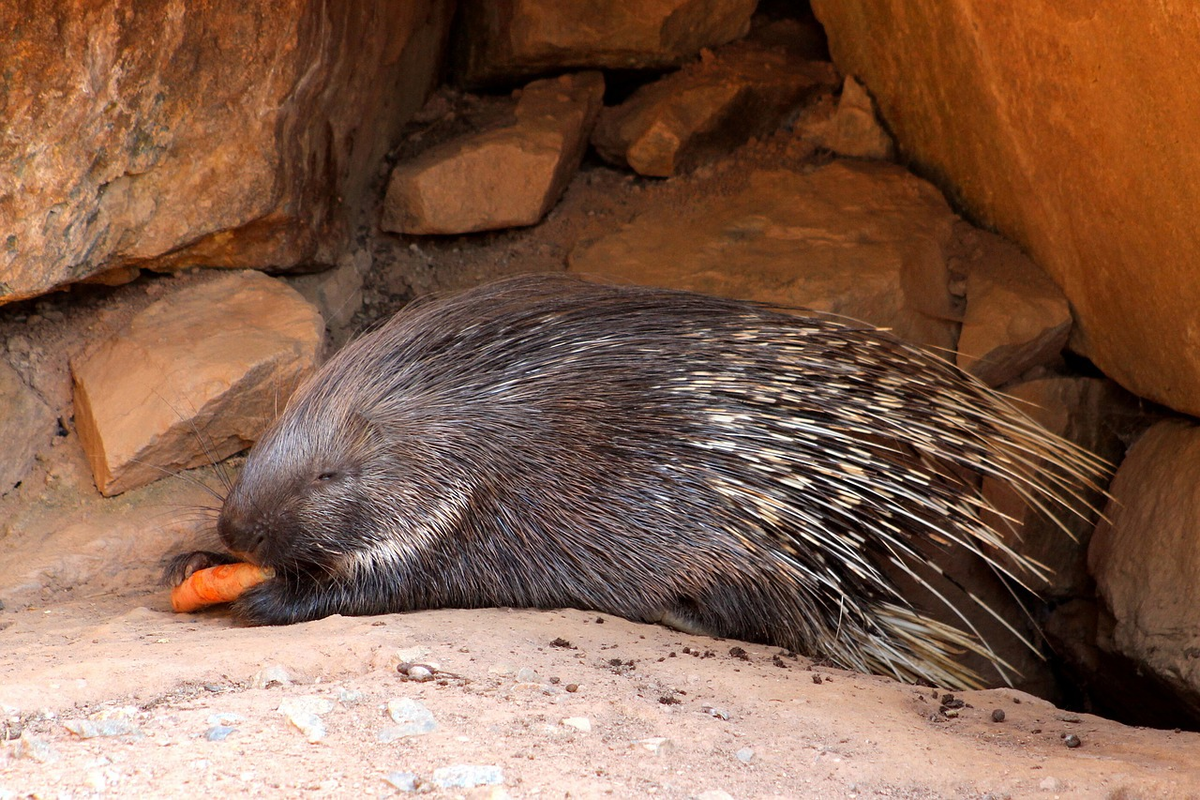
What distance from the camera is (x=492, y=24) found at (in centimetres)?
400

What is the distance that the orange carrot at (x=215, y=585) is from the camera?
280cm

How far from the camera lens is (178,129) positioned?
113 inches

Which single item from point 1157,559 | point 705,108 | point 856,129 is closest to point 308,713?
point 1157,559

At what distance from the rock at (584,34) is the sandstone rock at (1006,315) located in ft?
4.28

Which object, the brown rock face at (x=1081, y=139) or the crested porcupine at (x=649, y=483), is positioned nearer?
the brown rock face at (x=1081, y=139)

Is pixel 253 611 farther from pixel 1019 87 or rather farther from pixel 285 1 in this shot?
pixel 1019 87

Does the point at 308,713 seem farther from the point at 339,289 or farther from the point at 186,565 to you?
the point at 339,289

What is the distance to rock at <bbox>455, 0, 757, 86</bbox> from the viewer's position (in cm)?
387

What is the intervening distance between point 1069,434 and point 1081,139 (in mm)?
1107

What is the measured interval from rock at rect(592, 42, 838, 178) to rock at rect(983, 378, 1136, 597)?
1.36 meters

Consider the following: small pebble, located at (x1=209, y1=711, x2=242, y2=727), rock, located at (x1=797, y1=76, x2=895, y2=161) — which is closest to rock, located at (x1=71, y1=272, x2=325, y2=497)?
small pebble, located at (x1=209, y1=711, x2=242, y2=727)

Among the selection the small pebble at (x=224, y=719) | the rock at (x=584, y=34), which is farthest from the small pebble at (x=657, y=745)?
the rock at (x=584, y=34)

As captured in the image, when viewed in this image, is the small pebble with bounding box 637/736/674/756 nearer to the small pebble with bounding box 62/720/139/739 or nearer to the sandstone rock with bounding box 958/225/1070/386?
the small pebble with bounding box 62/720/139/739

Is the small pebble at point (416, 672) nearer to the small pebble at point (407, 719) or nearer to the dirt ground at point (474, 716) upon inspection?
the dirt ground at point (474, 716)
